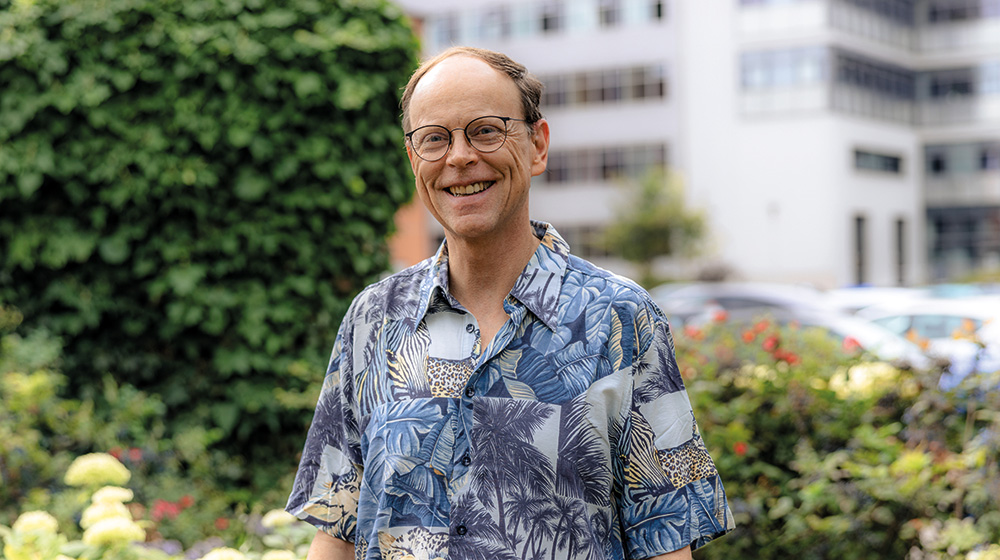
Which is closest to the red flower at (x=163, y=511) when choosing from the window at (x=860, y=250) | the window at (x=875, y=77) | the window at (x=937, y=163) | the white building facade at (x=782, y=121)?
the white building facade at (x=782, y=121)

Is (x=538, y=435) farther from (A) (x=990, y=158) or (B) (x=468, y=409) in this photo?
(A) (x=990, y=158)

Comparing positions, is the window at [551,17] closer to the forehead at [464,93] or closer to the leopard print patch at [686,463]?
the forehead at [464,93]

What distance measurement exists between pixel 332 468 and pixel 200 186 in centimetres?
373

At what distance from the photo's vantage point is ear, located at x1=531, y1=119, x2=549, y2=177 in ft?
6.50

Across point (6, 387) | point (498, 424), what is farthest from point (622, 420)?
point (6, 387)

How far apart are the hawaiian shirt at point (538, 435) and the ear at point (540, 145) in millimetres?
183

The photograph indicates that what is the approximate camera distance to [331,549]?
80.4 inches

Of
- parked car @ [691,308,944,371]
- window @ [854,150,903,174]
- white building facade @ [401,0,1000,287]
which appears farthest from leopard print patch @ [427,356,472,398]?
window @ [854,150,903,174]

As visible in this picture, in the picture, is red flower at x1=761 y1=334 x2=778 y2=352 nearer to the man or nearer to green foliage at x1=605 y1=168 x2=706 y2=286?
the man

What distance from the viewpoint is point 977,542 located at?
3.97m

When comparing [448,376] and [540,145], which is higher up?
[540,145]

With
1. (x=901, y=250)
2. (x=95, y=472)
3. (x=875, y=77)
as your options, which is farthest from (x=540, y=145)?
(x=901, y=250)

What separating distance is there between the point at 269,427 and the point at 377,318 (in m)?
3.91

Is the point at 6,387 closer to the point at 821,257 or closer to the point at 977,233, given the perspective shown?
the point at 821,257
